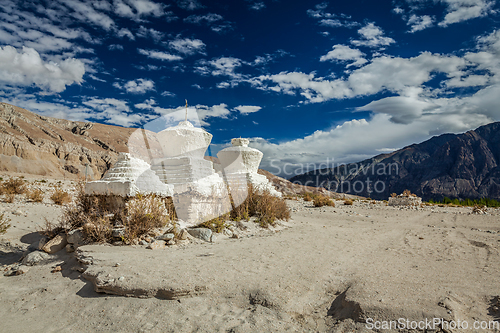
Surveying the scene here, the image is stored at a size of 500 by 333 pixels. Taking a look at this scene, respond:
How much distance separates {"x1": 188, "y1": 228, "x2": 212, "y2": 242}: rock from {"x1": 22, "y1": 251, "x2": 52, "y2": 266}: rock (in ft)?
9.05

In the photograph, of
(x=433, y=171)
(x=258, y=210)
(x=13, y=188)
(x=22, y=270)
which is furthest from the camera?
(x=433, y=171)

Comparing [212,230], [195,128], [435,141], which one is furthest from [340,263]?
[435,141]

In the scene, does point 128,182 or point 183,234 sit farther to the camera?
point 128,182

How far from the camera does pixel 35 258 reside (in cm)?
482

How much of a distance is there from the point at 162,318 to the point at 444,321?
2972 millimetres

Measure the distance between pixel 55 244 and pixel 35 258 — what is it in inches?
18.3

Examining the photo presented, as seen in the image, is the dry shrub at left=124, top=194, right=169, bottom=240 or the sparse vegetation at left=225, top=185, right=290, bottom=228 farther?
the sparse vegetation at left=225, top=185, right=290, bottom=228

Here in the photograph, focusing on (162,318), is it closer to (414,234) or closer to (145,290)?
(145,290)

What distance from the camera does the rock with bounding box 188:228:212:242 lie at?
5932 mm

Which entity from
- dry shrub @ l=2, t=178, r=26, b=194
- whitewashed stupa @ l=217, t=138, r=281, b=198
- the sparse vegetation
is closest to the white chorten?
the sparse vegetation

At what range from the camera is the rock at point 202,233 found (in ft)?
19.5

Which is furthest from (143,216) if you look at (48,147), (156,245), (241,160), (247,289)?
(48,147)

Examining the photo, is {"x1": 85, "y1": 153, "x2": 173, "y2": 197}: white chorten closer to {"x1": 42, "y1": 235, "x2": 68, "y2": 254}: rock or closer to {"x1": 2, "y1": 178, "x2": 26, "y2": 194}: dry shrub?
{"x1": 42, "y1": 235, "x2": 68, "y2": 254}: rock

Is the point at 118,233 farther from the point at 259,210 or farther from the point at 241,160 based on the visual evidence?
the point at 241,160
